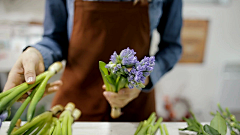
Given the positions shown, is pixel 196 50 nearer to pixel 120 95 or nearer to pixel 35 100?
pixel 120 95

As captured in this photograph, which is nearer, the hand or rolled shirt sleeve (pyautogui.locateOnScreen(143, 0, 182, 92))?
the hand

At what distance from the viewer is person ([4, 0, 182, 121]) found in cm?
61

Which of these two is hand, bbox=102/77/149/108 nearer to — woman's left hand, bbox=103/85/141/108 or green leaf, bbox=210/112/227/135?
woman's left hand, bbox=103/85/141/108

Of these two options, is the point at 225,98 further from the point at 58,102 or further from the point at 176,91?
the point at 58,102

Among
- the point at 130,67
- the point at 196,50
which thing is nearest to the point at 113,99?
the point at 130,67

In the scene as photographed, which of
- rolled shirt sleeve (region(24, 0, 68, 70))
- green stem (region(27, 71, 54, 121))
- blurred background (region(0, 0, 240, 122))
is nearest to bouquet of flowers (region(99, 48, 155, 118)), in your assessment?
green stem (region(27, 71, 54, 121))

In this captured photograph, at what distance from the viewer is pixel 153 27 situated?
682mm

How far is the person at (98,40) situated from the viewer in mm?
609

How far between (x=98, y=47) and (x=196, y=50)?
4.06 ft

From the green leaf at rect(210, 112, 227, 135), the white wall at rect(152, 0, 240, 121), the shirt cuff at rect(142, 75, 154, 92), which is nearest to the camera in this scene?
the green leaf at rect(210, 112, 227, 135)

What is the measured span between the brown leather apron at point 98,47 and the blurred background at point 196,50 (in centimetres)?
80

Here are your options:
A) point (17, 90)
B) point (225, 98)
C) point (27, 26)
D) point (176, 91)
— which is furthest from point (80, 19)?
point (225, 98)

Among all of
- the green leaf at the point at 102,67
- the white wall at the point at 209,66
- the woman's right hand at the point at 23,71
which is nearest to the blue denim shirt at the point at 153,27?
the woman's right hand at the point at 23,71

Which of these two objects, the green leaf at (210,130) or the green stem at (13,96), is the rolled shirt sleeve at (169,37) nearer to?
the green leaf at (210,130)
